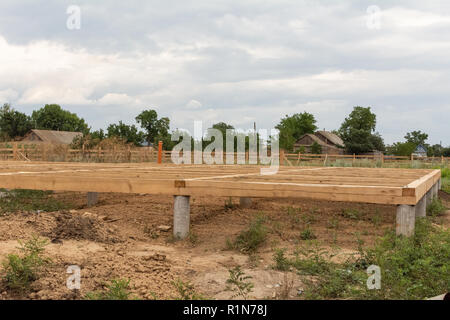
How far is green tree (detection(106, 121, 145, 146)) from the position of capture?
38.9 m

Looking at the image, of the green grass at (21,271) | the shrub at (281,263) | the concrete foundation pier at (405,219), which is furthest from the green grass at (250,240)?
the green grass at (21,271)

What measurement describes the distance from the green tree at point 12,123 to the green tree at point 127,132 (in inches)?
859

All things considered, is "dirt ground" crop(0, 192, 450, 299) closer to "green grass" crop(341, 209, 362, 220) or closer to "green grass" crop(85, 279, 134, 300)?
"green grass" crop(341, 209, 362, 220)

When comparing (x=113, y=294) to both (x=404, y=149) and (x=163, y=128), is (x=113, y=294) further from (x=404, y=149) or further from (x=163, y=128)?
(x=404, y=149)

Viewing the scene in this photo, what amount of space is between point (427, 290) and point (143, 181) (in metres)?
3.50

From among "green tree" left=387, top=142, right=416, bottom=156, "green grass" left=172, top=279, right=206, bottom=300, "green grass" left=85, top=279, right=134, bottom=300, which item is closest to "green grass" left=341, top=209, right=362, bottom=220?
"green grass" left=172, top=279, right=206, bottom=300

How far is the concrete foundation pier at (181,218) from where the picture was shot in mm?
5246

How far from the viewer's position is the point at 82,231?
501 cm

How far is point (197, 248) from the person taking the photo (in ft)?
16.1

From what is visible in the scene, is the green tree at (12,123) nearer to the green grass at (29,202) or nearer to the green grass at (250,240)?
the green grass at (29,202)

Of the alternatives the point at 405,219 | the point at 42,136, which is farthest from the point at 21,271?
the point at 42,136
